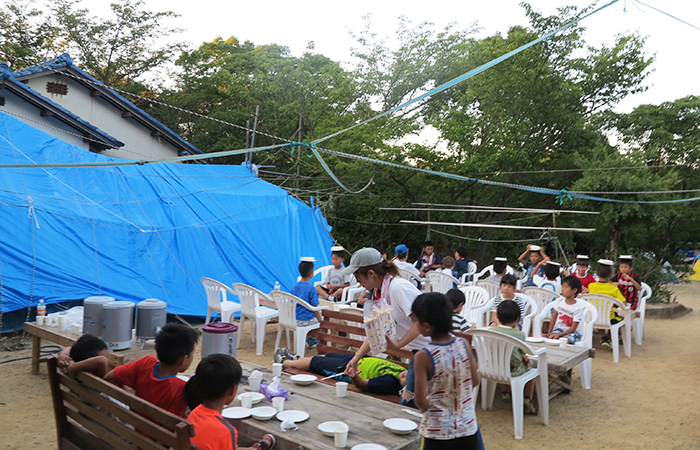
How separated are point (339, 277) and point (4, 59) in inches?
752

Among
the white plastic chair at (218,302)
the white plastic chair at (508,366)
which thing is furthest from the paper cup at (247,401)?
the white plastic chair at (218,302)

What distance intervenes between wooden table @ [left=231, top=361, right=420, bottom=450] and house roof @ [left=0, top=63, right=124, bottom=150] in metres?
10.1

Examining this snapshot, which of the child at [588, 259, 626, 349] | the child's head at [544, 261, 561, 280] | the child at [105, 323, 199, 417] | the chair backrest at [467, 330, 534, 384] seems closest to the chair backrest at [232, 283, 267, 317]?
the chair backrest at [467, 330, 534, 384]

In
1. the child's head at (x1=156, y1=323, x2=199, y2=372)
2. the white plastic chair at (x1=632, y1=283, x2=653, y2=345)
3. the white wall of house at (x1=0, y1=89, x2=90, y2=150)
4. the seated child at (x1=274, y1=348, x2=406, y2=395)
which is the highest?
the white wall of house at (x1=0, y1=89, x2=90, y2=150)

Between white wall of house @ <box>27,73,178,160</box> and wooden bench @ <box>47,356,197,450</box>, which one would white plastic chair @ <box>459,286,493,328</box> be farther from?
white wall of house @ <box>27,73,178,160</box>

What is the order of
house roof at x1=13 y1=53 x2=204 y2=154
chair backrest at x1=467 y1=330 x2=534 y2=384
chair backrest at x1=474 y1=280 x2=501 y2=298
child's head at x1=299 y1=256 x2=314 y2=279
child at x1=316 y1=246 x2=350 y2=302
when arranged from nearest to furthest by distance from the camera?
chair backrest at x1=467 y1=330 x2=534 y2=384
child's head at x1=299 y1=256 x2=314 y2=279
child at x1=316 y1=246 x2=350 y2=302
chair backrest at x1=474 y1=280 x2=501 y2=298
house roof at x1=13 y1=53 x2=204 y2=154

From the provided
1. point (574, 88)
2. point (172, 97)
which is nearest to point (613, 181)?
point (574, 88)

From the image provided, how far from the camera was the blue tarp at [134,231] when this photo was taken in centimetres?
712

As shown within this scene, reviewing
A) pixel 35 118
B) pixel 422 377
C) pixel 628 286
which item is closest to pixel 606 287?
pixel 628 286

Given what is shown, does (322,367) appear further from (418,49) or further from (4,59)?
(4,59)

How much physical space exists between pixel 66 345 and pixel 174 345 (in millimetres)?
2907

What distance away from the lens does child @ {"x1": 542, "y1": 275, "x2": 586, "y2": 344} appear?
18.9 ft

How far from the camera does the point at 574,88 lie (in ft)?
47.8

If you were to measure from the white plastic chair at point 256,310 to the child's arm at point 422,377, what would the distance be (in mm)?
4492
